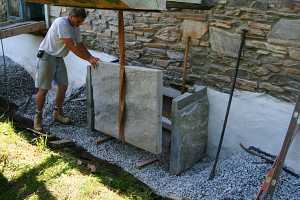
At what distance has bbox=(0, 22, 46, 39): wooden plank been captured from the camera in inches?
262

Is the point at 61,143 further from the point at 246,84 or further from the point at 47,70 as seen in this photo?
the point at 246,84

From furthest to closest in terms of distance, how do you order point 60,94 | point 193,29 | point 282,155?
point 60,94, point 193,29, point 282,155

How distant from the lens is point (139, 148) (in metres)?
5.30

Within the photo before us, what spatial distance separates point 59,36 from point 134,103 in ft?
4.21

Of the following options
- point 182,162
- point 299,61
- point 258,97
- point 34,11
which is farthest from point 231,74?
point 34,11

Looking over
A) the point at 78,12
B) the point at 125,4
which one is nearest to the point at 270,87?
the point at 125,4

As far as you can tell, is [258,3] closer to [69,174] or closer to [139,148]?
[139,148]

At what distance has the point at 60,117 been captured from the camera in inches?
239

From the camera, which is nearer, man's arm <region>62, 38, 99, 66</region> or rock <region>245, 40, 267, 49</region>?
rock <region>245, 40, 267, 49</region>

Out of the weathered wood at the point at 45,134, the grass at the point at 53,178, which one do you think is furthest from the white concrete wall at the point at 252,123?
the weathered wood at the point at 45,134

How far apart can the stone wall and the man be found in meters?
0.84

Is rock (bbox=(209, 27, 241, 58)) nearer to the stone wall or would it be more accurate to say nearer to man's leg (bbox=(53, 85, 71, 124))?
the stone wall

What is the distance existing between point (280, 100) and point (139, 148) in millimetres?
1790

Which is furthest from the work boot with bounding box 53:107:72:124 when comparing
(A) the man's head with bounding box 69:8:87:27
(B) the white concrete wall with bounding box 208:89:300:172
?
(B) the white concrete wall with bounding box 208:89:300:172
